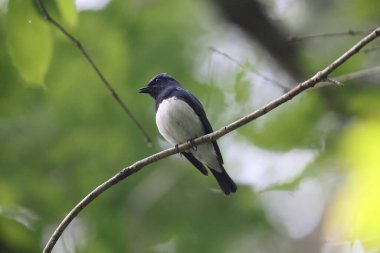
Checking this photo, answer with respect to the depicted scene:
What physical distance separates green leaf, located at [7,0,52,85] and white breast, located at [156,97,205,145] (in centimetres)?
201

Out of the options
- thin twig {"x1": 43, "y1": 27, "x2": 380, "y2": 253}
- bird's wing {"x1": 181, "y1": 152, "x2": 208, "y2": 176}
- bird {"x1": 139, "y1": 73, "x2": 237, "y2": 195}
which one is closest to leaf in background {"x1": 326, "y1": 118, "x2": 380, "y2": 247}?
thin twig {"x1": 43, "y1": 27, "x2": 380, "y2": 253}

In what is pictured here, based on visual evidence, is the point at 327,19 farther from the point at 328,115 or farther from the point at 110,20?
the point at 110,20

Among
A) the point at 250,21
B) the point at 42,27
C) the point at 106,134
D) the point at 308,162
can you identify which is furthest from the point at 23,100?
the point at 42,27

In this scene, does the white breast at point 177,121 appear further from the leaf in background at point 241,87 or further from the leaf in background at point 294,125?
the leaf in background at point 241,87

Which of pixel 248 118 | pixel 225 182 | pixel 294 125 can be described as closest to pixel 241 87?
pixel 294 125

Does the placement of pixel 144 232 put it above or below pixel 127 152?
below

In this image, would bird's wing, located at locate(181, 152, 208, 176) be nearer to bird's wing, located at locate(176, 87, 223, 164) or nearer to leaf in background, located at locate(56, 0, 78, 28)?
bird's wing, located at locate(176, 87, 223, 164)

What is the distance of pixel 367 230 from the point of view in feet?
6.79

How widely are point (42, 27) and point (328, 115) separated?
366 centimetres

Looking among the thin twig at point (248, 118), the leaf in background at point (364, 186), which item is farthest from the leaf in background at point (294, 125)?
the leaf in background at point (364, 186)

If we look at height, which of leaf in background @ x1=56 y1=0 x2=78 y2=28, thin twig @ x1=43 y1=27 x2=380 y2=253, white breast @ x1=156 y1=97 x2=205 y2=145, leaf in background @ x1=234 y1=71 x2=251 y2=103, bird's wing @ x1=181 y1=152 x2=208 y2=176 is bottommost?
thin twig @ x1=43 y1=27 x2=380 y2=253

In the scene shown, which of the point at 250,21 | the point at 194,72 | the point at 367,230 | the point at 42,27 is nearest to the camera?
the point at 367,230

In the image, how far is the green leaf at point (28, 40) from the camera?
2391 millimetres

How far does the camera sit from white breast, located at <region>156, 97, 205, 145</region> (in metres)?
4.58
